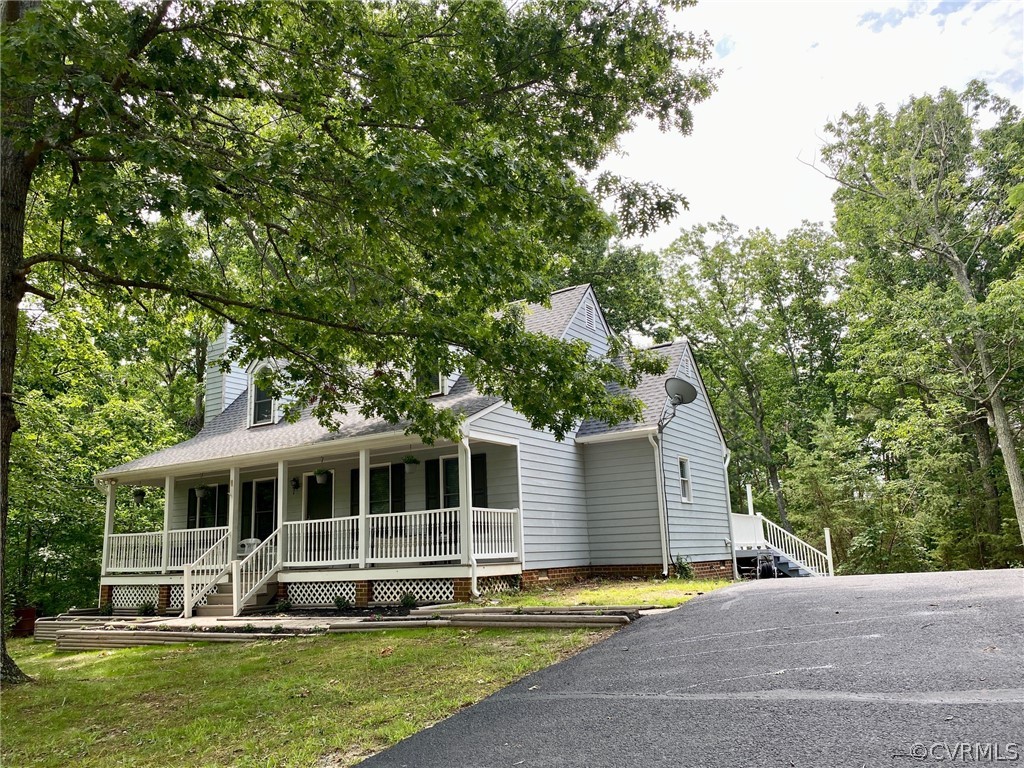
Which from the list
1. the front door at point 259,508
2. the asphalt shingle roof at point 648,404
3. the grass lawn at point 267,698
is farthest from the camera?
the front door at point 259,508

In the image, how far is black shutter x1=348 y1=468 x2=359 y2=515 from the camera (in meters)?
15.8

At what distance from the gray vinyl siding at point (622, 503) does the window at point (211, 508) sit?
9322 millimetres

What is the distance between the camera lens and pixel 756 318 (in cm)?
3353

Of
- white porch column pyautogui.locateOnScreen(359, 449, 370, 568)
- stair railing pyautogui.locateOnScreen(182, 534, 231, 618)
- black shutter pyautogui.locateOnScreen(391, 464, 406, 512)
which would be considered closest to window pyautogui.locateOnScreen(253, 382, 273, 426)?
stair railing pyautogui.locateOnScreen(182, 534, 231, 618)

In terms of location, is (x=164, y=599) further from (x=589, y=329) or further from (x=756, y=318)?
(x=756, y=318)

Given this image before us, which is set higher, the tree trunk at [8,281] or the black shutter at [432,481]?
the tree trunk at [8,281]

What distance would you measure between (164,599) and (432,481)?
674 centimetres

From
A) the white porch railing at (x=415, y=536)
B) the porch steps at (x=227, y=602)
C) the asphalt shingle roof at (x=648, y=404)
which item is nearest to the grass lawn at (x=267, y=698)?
the white porch railing at (x=415, y=536)

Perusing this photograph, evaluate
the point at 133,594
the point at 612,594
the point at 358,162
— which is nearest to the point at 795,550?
the point at 612,594

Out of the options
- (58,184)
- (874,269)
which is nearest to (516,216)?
(58,184)

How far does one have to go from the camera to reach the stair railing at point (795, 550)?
19.4 metres

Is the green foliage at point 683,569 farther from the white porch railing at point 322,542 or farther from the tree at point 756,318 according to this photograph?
the tree at point 756,318

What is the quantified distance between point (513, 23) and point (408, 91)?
200cm

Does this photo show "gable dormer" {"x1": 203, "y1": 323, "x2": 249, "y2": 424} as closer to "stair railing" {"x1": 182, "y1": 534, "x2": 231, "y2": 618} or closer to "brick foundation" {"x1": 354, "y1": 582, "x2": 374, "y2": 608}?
"stair railing" {"x1": 182, "y1": 534, "x2": 231, "y2": 618}
